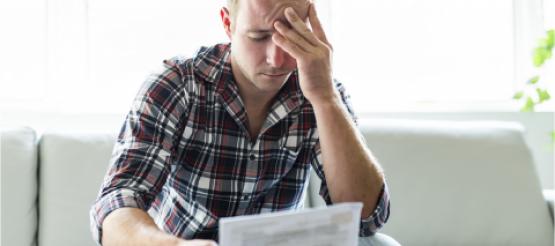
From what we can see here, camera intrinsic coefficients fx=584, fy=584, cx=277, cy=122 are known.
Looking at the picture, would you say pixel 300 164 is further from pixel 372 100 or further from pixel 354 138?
pixel 372 100

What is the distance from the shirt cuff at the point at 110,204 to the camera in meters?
1.04

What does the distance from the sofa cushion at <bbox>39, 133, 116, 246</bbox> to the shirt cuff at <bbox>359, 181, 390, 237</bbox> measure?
2.87ft

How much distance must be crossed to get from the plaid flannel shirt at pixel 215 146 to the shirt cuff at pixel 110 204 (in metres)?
0.10

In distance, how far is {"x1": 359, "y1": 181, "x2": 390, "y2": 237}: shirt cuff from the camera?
1242mm

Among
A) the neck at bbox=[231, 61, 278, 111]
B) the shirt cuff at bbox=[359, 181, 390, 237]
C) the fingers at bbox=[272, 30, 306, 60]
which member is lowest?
the shirt cuff at bbox=[359, 181, 390, 237]

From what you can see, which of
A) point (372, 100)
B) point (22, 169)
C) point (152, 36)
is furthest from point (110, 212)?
point (372, 100)

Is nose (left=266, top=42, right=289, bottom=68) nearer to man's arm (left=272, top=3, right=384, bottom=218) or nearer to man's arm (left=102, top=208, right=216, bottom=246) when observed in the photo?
man's arm (left=272, top=3, right=384, bottom=218)

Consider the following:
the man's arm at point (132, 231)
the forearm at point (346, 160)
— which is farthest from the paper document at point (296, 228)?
the forearm at point (346, 160)

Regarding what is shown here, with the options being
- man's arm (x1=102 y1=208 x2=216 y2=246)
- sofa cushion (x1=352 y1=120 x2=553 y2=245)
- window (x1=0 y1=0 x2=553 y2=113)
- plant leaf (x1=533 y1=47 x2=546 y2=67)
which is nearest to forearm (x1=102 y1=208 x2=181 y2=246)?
man's arm (x1=102 y1=208 x2=216 y2=246)

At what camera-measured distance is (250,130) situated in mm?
1325

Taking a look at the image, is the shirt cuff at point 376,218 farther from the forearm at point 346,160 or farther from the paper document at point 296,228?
the paper document at point 296,228

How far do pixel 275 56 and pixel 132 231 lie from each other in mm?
478

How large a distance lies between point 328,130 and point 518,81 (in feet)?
5.24

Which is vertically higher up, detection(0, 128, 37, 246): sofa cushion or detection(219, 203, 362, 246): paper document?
detection(219, 203, 362, 246): paper document
